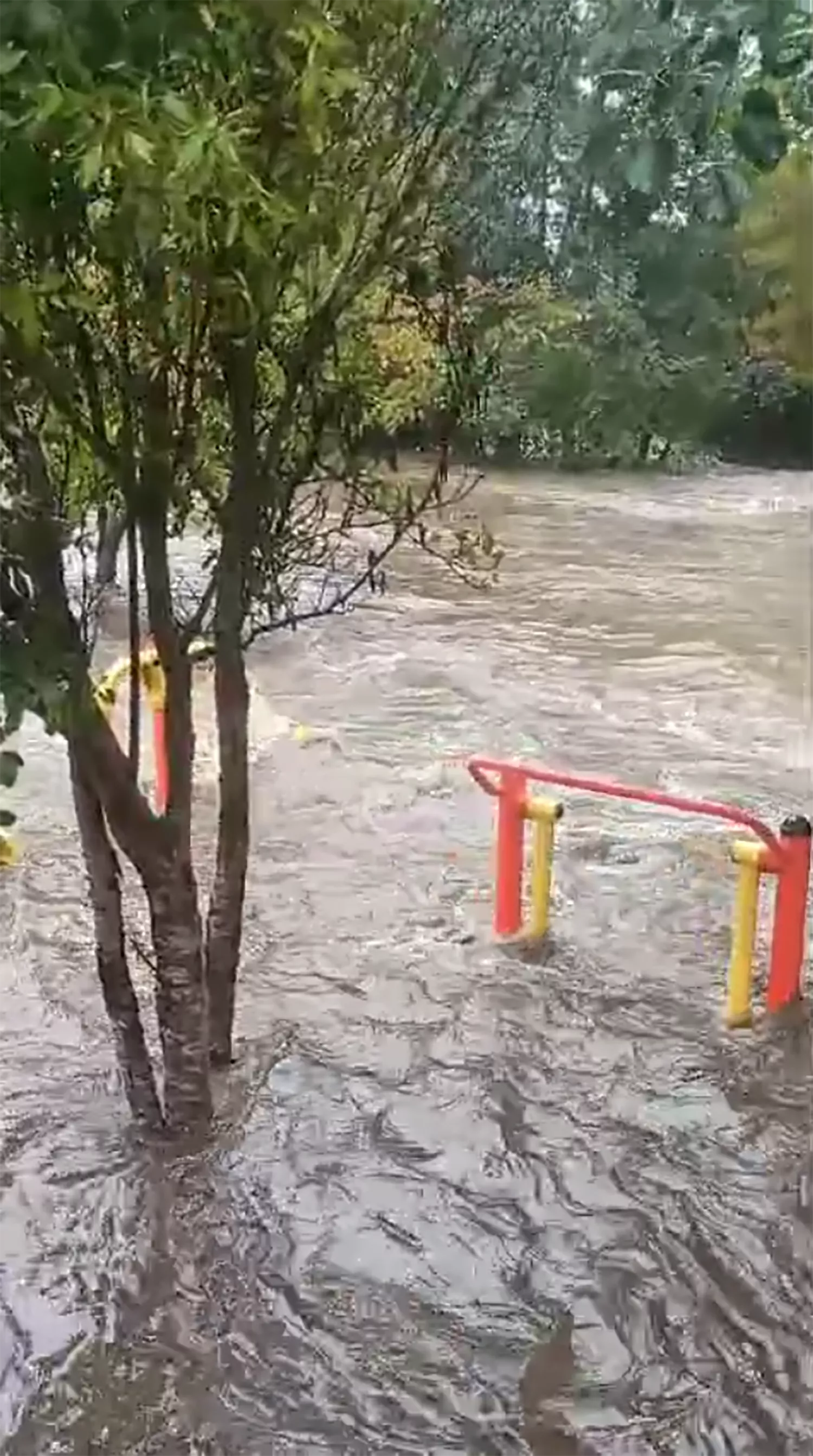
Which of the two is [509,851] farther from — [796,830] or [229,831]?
[229,831]

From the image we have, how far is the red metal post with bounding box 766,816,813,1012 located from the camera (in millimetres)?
5238

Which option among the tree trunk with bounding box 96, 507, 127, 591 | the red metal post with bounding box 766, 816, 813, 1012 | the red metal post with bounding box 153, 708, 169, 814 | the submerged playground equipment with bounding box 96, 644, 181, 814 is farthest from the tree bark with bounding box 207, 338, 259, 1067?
the red metal post with bounding box 766, 816, 813, 1012

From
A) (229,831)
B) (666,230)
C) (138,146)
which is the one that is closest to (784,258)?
(666,230)

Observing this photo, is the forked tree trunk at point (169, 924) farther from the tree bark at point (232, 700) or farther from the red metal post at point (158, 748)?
the red metal post at point (158, 748)

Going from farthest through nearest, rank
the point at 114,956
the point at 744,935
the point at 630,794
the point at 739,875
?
the point at 739,875
the point at 630,794
the point at 744,935
the point at 114,956

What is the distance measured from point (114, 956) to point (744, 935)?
1956mm

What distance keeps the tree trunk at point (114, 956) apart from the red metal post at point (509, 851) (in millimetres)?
1732

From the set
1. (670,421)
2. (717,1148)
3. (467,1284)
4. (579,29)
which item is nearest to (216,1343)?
(467,1284)

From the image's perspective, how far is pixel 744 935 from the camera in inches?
211

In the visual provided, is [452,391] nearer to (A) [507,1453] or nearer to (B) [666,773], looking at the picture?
(A) [507,1453]

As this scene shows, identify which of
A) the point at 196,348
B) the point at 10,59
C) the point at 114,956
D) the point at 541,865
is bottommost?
the point at 541,865

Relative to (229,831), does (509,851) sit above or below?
below

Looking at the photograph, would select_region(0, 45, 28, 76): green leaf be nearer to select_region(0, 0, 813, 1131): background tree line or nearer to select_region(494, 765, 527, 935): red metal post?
select_region(0, 0, 813, 1131): background tree line

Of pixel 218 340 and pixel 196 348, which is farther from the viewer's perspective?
pixel 218 340
